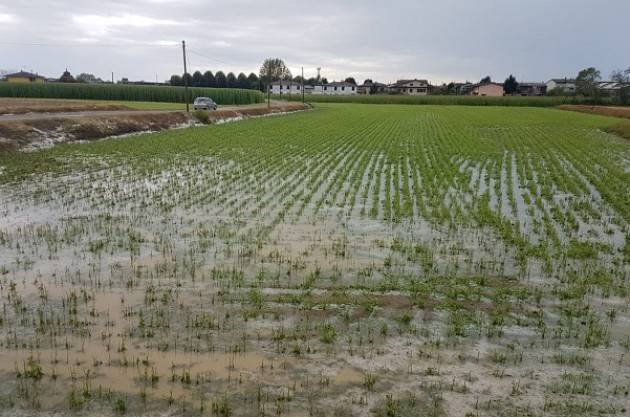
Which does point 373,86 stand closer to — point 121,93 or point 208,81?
point 208,81

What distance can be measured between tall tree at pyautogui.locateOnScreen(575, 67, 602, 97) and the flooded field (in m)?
82.1

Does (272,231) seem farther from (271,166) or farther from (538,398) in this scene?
(271,166)

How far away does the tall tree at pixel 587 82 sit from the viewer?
283ft

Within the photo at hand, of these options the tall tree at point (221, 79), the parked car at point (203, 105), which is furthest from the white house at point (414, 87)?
the parked car at point (203, 105)

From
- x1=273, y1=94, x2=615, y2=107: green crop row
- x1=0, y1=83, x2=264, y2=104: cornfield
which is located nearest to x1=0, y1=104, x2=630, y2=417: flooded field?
x1=0, y1=83, x2=264, y2=104: cornfield

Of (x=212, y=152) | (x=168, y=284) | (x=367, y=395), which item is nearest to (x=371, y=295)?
(x=367, y=395)

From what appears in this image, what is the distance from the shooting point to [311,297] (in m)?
7.14

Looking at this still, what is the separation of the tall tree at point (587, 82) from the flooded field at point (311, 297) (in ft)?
269

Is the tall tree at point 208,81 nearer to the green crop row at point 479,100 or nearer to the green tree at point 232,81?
the green tree at point 232,81

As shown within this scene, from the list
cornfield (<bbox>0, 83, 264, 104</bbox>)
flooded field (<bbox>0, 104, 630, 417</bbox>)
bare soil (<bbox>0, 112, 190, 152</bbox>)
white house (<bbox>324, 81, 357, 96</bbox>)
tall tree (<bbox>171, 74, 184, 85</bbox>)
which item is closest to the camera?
flooded field (<bbox>0, 104, 630, 417</bbox>)

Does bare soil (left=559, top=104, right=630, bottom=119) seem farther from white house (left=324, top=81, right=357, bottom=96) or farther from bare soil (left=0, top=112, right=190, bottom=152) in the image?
white house (left=324, top=81, right=357, bottom=96)

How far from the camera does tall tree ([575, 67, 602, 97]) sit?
283 ft

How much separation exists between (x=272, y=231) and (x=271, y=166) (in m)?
8.70

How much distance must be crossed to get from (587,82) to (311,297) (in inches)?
3778
